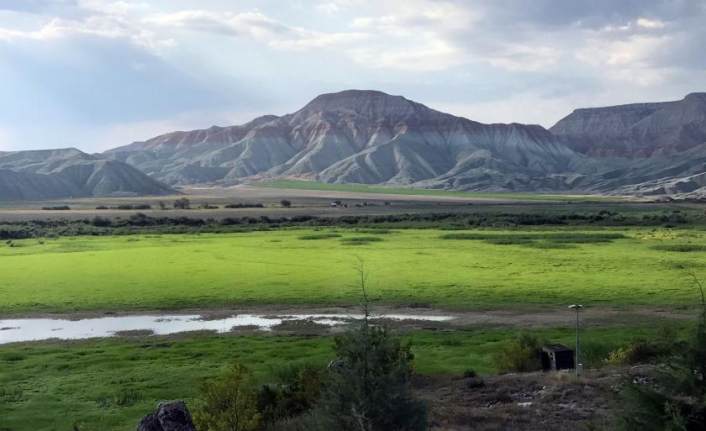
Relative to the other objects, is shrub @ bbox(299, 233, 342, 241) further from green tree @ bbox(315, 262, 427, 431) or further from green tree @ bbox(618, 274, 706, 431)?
green tree @ bbox(618, 274, 706, 431)

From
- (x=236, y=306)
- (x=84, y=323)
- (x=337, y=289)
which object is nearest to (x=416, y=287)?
(x=337, y=289)

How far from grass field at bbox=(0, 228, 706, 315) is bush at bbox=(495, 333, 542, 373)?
12.7m

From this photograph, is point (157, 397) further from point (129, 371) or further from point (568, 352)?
point (568, 352)

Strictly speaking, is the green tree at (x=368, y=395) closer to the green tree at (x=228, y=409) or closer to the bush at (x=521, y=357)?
the green tree at (x=228, y=409)

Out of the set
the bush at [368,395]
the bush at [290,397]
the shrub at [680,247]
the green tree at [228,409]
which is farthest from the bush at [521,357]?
the shrub at [680,247]

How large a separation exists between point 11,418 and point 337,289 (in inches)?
995

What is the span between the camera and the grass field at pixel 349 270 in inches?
1497

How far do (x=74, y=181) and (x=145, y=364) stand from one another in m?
170

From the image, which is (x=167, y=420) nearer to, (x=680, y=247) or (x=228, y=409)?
(x=228, y=409)

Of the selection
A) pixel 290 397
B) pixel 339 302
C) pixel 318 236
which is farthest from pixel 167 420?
pixel 318 236

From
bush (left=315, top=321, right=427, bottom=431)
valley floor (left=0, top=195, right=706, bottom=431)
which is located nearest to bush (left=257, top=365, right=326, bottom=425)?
valley floor (left=0, top=195, right=706, bottom=431)

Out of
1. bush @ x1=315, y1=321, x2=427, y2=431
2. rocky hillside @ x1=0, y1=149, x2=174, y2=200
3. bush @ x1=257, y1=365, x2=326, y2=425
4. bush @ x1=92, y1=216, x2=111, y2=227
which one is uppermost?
rocky hillside @ x1=0, y1=149, x2=174, y2=200

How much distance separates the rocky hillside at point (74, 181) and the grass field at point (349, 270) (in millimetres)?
101418

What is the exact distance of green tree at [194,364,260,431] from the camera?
43.4ft
